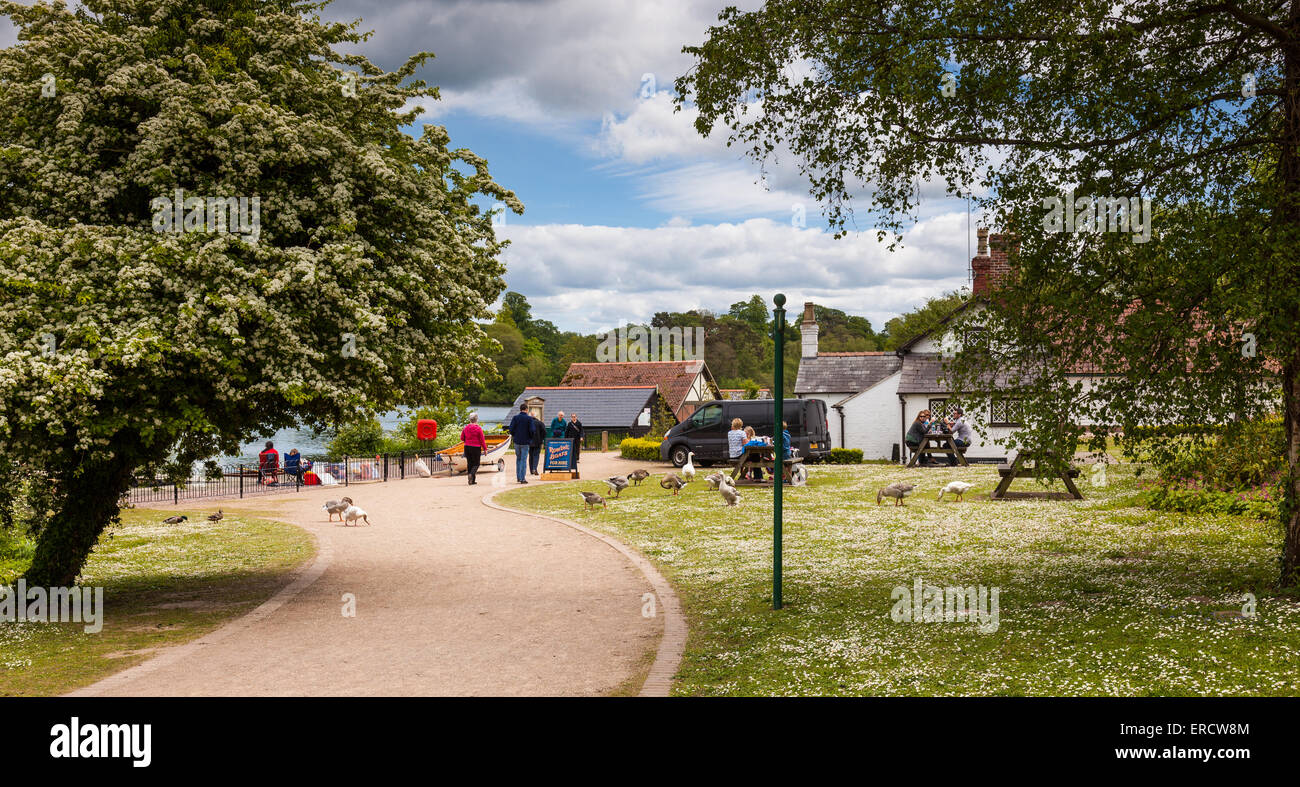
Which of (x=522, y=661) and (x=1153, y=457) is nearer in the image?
(x=522, y=661)

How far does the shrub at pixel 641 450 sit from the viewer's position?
38.9m

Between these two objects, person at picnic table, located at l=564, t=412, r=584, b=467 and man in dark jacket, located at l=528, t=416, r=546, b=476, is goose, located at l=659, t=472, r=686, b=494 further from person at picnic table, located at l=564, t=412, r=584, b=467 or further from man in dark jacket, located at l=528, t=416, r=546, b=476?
man in dark jacket, located at l=528, t=416, r=546, b=476

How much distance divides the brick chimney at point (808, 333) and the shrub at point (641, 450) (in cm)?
1435

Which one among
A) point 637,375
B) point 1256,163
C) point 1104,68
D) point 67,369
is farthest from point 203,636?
point 637,375

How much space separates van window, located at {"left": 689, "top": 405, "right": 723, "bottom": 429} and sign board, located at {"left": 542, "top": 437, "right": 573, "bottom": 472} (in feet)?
21.1

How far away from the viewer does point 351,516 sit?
1944cm

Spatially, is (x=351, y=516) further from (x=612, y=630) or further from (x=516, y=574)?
(x=612, y=630)

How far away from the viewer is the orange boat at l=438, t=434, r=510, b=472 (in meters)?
33.6

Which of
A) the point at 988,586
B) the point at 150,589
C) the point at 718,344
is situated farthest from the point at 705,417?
the point at 718,344

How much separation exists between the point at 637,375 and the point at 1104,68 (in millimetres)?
56164

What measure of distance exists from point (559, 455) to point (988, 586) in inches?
793

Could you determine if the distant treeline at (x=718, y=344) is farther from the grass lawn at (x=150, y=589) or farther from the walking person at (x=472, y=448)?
the grass lawn at (x=150, y=589)

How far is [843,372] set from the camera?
49.6 metres

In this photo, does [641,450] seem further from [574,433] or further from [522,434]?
[522,434]
